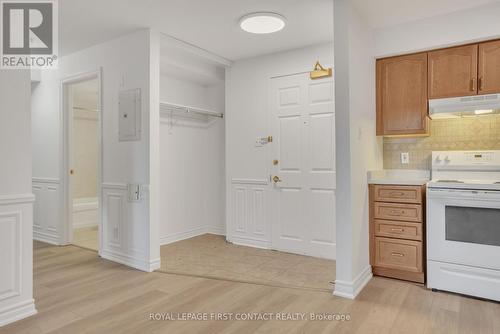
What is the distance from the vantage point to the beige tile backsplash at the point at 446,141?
3057 mm

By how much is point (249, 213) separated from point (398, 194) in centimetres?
196

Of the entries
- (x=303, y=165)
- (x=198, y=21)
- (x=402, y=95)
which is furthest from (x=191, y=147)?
(x=402, y=95)

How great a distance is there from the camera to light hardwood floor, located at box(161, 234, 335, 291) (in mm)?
3088

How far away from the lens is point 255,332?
2133mm

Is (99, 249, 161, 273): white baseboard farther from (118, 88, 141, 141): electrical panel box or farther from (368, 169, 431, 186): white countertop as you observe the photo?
(368, 169, 431, 186): white countertop

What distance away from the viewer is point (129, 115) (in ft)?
11.5

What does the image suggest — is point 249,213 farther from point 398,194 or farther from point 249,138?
point 398,194

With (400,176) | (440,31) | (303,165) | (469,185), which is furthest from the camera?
(303,165)

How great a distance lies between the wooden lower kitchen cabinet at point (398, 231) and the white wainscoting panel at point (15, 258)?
297 centimetres

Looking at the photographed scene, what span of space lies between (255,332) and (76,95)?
17.5 feet

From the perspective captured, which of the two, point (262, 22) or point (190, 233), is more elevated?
point (262, 22)

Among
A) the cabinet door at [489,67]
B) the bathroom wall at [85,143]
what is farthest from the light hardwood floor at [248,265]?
the bathroom wall at [85,143]

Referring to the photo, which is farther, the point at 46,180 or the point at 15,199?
the point at 46,180

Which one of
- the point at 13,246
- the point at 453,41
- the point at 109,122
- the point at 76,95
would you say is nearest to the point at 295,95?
the point at 453,41
